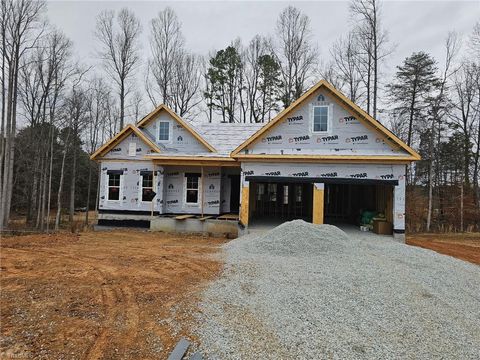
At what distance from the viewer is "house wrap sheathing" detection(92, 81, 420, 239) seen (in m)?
12.8

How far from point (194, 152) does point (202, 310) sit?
1271cm

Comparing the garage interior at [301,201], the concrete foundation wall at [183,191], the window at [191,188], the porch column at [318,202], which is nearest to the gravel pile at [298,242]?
the porch column at [318,202]

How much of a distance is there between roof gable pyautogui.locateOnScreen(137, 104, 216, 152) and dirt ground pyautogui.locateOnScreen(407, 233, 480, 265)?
11406 mm

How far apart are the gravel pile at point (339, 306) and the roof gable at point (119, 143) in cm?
965

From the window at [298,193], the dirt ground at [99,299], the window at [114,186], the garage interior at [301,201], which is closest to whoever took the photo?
the dirt ground at [99,299]

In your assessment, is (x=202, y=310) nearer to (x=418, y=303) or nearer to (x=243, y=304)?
(x=243, y=304)

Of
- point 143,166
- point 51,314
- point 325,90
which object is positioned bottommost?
point 51,314

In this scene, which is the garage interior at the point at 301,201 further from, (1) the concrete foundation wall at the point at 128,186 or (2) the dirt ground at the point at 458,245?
(1) the concrete foundation wall at the point at 128,186

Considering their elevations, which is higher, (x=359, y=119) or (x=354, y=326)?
(x=359, y=119)

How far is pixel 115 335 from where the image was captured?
13.8 feet

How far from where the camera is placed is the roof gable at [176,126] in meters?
16.9

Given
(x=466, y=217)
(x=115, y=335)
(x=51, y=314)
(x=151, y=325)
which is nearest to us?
(x=115, y=335)

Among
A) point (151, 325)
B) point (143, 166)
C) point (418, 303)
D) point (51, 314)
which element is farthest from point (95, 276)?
point (143, 166)

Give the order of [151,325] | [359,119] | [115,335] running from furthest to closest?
[359,119]
[151,325]
[115,335]
